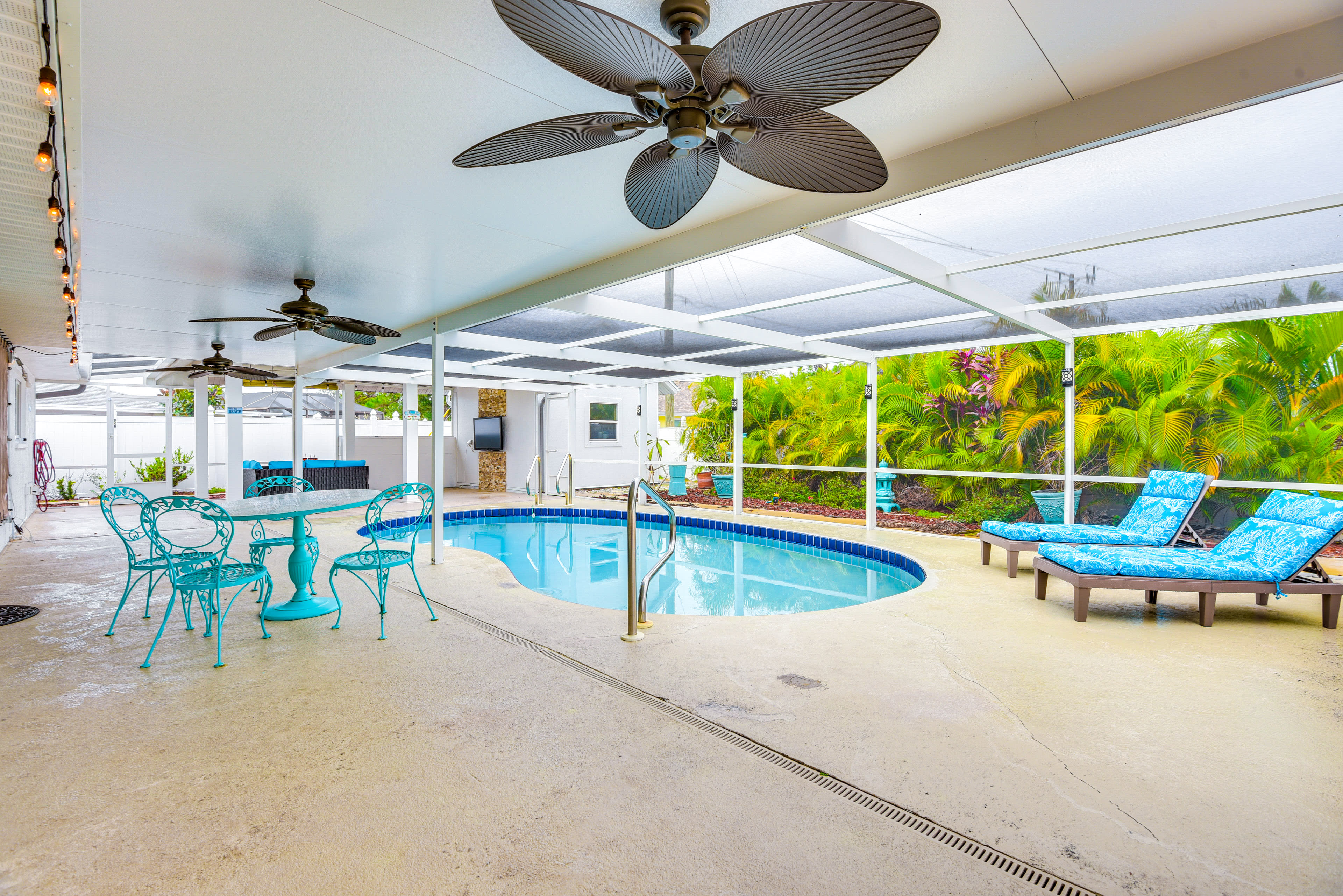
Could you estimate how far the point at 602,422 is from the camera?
15.3 m

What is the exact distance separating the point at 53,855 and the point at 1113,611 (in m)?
5.56

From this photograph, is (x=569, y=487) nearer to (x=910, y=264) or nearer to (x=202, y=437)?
(x=202, y=437)

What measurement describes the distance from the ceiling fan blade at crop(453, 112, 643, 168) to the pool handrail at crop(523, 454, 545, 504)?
8.79 m

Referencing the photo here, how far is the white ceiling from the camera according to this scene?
209 centimetres

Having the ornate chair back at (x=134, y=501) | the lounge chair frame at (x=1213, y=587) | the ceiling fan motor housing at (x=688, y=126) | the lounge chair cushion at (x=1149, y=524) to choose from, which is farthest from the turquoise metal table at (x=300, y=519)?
the lounge chair cushion at (x=1149, y=524)

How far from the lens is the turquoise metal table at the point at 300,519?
13.7ft

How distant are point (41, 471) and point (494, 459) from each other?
26.7ft


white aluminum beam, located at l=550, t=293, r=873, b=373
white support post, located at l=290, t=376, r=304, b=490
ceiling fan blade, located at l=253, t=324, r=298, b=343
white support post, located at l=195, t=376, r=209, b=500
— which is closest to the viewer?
ceiling fan blade, located at l=253, t=324, r=298, b=343

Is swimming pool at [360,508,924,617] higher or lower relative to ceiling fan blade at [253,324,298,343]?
lower

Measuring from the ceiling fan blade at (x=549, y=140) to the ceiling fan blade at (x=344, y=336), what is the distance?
357 centimetres

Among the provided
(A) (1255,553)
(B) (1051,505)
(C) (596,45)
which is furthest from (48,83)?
(B) (1051,505)

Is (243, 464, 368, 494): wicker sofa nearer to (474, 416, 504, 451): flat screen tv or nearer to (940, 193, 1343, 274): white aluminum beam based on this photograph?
(474, 416, 504, 451): flat screen tv

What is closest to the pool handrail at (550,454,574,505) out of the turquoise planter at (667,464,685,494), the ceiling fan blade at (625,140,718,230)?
the turquoise planter at (667,464,685,494)

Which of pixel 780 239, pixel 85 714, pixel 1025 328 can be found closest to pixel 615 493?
pixel 1025 328
